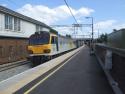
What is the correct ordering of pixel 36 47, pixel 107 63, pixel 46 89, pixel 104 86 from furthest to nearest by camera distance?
pixel 36 47 < pixel 107 63 < pixel 104 86 < pixel 46 89

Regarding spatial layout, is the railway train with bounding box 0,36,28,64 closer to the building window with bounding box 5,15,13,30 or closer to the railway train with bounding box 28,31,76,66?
the building window with bounding box 5,15,13,30

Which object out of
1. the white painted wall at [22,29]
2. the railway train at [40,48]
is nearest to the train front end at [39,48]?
the railway train at [40,48]

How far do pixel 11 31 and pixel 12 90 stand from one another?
88.5 ft

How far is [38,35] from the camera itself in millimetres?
31922

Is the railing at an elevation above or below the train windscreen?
below

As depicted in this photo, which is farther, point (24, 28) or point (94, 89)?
point (24, 28)

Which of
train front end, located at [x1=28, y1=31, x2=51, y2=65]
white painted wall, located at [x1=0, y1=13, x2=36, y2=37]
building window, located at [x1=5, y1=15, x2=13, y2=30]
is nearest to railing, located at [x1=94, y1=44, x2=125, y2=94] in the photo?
train front end, located at [x1=28, y1=31, x2=51, y2=65]

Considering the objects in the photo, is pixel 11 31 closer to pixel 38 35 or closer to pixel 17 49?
pixel 17 49

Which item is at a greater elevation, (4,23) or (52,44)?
(4,23)

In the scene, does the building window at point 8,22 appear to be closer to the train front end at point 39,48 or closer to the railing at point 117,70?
the train front end at point 39,48

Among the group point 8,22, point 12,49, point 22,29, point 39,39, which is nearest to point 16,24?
point 22,29

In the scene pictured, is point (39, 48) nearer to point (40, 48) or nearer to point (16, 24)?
point (40, 48)

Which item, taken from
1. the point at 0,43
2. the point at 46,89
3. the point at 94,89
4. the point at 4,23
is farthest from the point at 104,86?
the point at 4,23

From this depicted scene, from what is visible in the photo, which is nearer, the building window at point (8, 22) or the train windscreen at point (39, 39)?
the train windscreen at point (39, 39)
